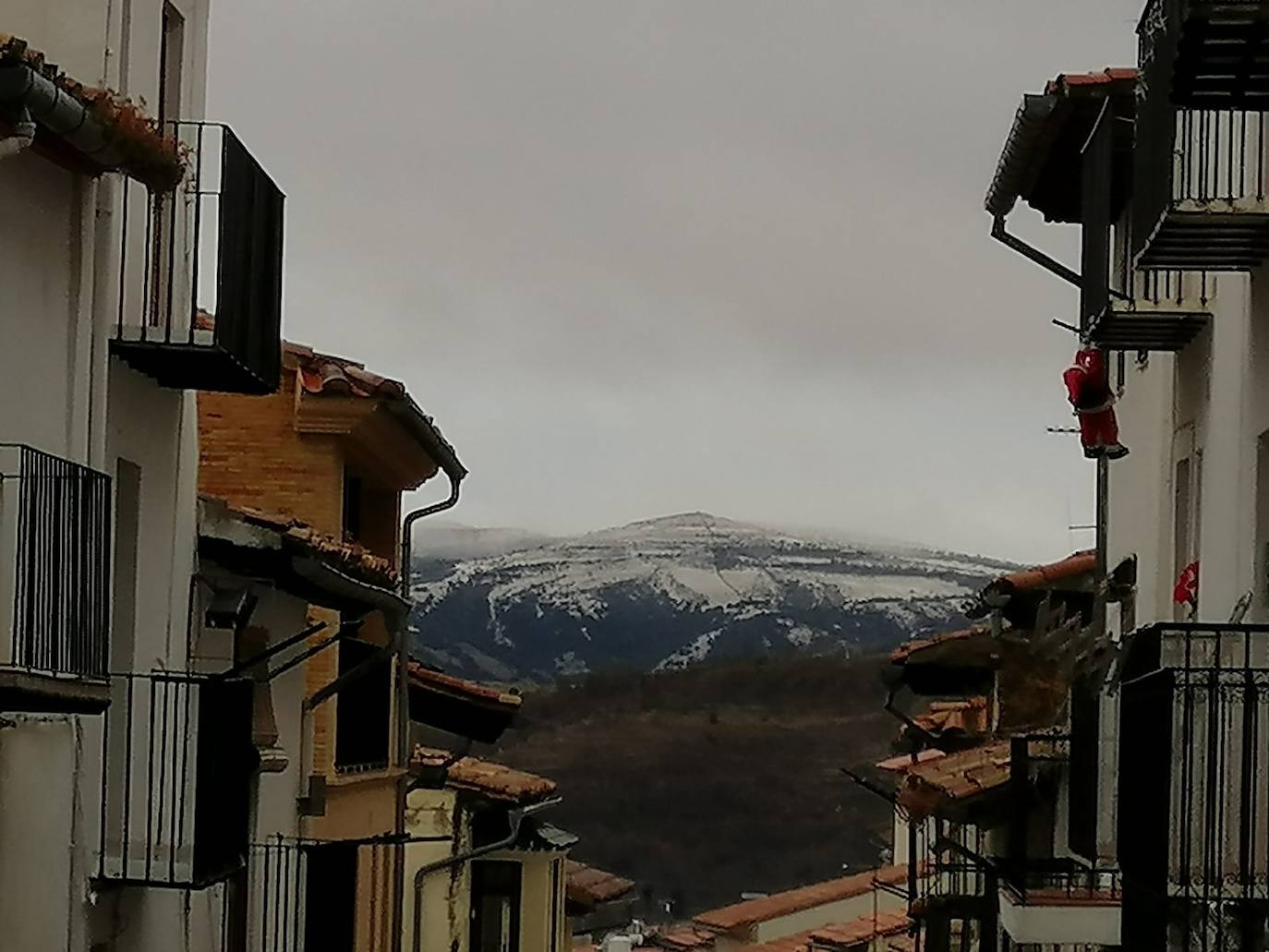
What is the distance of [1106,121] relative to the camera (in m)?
17.3

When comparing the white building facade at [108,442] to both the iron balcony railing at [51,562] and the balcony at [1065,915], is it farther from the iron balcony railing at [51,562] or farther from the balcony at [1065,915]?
the balcony at [1065,915]

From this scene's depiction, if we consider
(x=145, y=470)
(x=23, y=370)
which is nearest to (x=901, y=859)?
(x=145, y=470)

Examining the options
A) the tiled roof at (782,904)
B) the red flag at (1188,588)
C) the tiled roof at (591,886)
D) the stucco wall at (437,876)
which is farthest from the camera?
the tiled roof at (782,904)

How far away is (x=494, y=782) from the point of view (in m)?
32.8

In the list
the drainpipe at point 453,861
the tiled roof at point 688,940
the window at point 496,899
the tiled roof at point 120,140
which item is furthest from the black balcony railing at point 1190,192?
the tiled roof at point 688,940

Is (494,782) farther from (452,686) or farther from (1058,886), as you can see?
(1058,886)

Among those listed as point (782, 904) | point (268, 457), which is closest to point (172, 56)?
point (268, 457)

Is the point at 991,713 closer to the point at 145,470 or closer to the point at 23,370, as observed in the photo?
the point at 145,470

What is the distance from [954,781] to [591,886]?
1533 centimetres

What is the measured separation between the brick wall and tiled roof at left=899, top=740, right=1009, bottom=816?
5.71 m

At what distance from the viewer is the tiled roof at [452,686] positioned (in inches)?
1153

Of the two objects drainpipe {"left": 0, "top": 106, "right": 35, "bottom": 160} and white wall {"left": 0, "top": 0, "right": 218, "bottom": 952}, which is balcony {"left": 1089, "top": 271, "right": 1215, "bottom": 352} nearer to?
white wall {"left": 0, "top": 0, "right": 218, "bottom": 952}

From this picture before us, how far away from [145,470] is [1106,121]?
6118mm

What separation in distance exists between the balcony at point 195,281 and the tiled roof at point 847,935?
21.5 meters
